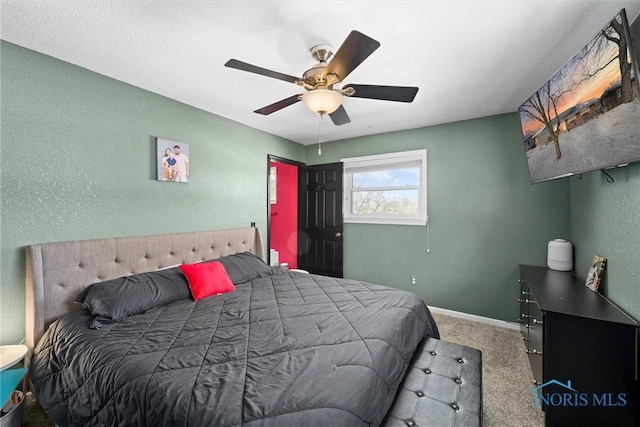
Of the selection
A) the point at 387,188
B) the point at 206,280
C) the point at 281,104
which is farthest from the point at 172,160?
the point at 387,188

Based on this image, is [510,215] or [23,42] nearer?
[23,42]

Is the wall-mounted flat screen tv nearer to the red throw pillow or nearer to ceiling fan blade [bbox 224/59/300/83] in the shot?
ceiling fan blade [bbox 224/59/300/83]

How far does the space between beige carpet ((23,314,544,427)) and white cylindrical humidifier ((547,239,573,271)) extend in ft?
2.92

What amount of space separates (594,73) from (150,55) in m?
2.96

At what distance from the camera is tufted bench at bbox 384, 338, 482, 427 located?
3.97 feet

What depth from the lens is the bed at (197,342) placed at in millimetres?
1102

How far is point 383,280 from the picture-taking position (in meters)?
4.03

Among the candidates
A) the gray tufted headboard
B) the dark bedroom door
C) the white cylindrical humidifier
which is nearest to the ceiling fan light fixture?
the gray tufted headboard

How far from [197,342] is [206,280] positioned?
0.95 m

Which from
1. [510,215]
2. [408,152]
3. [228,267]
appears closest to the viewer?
[228,267]

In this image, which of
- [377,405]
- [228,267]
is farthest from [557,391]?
[228,267]

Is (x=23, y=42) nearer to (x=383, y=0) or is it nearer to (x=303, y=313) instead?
(x=383, y=0)

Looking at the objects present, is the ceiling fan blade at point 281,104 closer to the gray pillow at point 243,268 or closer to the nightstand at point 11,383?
the gray pillow at point 243,268

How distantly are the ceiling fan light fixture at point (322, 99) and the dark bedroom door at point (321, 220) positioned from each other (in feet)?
8.39
